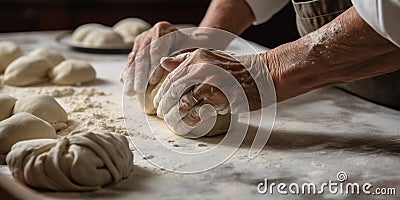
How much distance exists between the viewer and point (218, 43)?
6.45ft

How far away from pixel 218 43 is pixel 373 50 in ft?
2.36

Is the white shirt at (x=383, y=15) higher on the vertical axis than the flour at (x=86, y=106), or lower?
higher

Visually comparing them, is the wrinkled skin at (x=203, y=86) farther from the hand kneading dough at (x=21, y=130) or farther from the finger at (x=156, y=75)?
the hand kneading dough at (x=21, y=130)

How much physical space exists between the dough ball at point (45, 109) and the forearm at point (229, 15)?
0.61 m

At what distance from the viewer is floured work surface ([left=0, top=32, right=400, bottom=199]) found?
123 cm

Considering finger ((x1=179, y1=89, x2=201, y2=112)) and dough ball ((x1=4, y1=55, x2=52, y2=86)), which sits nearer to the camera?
finger ((x1=179, y1=89, x2=201, y2=112))

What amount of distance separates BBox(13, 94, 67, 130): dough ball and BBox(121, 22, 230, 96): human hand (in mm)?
219

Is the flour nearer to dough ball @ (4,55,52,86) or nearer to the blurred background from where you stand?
dough ball @ (4,55,52,86)

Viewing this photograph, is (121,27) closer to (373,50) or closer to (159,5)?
(159,5)

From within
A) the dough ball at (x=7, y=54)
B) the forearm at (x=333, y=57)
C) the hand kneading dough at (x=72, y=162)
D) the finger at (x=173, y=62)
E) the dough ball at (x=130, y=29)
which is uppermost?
the forearm at (x=333, y=57)

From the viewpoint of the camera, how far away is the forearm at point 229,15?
201 cm

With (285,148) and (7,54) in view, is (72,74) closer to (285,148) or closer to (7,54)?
(7,54)

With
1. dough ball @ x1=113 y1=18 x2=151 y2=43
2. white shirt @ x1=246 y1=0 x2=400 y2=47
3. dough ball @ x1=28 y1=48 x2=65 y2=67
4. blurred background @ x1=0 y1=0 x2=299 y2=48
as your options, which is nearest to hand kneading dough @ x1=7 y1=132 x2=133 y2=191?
white shirt @ x1=246 y1=0 x2=400 y2=47

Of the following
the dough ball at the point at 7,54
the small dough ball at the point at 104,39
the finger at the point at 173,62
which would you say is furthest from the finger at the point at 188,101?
the small dough ball at the point at 104,39
